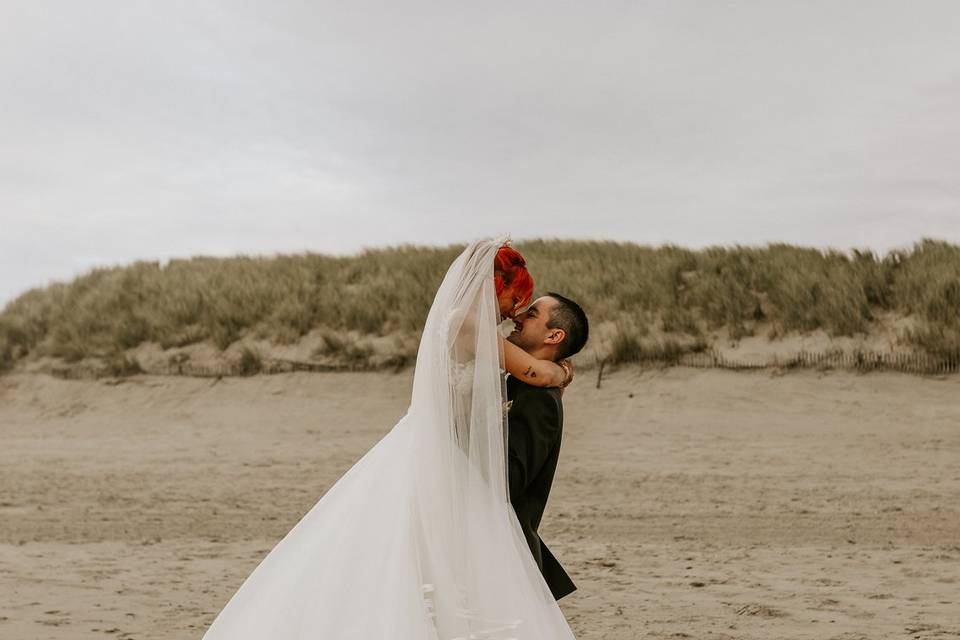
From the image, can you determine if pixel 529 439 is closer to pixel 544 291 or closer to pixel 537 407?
pixel 537 407

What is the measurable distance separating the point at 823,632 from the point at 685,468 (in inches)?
244

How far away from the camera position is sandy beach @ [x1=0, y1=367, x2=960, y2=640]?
8820mm

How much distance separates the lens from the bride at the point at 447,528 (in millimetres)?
4121

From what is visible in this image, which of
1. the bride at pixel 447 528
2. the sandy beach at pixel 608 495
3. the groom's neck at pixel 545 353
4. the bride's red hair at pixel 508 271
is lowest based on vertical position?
the sandy beach at pixel 608 495

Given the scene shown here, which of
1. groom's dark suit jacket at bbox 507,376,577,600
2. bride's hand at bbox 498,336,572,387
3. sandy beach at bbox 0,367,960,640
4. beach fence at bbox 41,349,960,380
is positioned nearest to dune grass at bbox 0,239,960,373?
beach fence at bbox 41,349,960,380

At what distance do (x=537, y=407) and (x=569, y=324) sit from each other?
32 cm

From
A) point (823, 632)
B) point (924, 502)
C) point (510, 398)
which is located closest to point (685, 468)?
point (924, 502)

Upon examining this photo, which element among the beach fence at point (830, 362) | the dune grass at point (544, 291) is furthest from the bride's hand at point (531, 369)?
the dune grass at point (544, 291)

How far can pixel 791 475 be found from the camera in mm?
13719

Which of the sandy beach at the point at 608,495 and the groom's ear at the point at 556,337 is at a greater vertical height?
the groom's ear at the point at 556,337

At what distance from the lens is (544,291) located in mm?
20438

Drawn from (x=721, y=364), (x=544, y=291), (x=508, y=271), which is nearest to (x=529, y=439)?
(x=508, y=271)

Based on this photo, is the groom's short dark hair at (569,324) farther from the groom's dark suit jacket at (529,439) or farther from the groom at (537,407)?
the groom's dark suit jacket at (529,439)

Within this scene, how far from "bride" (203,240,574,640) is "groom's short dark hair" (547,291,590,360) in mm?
85
